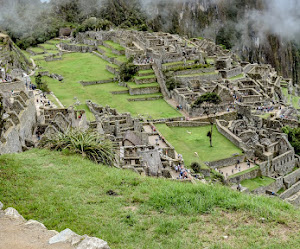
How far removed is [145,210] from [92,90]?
125 ft

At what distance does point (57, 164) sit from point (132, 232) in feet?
17.8

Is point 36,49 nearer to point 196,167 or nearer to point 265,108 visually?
point 265,108

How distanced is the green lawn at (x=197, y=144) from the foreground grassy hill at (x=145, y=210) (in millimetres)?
16828

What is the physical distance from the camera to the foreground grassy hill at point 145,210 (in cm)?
981

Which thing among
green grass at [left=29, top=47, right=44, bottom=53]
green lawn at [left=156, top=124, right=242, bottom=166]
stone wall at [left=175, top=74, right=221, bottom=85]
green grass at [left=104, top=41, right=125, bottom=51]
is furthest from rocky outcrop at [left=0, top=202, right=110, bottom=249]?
green grass at [left=29, top=47, right=44, bottom=53]

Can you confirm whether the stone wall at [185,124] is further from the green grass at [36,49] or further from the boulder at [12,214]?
the green grass at [36,49]

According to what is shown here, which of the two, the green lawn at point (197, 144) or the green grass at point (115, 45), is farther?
the green grass at point (115, 45)

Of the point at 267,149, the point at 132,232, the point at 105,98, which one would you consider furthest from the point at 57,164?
the point at 105,98

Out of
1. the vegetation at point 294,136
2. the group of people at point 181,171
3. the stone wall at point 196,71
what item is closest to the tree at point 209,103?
the vegetation at point 294,136

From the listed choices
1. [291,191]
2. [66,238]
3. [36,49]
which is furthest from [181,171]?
[36,49]

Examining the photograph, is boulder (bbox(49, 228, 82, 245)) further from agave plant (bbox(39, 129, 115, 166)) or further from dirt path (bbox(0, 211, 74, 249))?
agave plant (bbox(39, 129, 115, 166))

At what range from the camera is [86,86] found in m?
50.4

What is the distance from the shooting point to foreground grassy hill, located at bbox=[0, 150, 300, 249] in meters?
9.81

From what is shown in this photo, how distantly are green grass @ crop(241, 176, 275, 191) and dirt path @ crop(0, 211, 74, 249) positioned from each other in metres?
22.7
